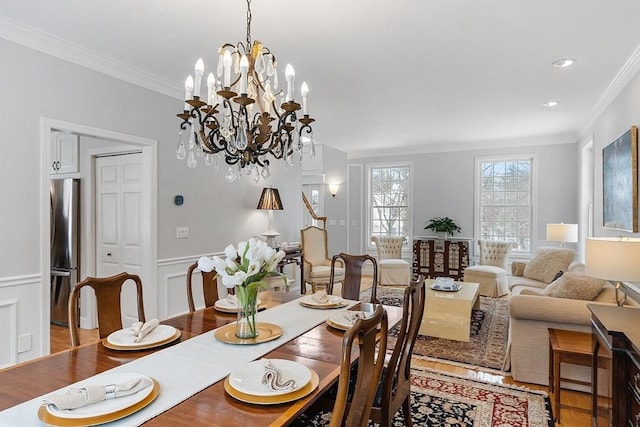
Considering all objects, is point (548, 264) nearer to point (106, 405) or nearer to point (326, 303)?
point (326, 303)

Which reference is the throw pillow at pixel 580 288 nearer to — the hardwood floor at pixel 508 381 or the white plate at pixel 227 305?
the hardwood floor at pixel 508 381

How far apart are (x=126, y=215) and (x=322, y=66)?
2.51 m

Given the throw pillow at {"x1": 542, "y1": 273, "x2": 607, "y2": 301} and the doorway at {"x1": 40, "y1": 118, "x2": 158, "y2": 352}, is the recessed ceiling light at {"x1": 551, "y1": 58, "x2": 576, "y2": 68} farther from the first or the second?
the doorway at {"x1": 40, "y1": 118, "x2": 158, "y2": 352}

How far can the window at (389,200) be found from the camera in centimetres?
768

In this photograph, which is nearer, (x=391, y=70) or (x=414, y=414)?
(x=414, y=414)

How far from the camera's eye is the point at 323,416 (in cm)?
247

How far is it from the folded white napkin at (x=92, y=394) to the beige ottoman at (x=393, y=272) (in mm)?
5672

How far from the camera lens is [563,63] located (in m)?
3.22

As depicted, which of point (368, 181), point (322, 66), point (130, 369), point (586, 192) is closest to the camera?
point (130, 369)

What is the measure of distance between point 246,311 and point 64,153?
3920mm

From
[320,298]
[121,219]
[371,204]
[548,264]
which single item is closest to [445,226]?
[371,204]

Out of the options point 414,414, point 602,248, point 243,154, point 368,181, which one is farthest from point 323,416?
point 368,181

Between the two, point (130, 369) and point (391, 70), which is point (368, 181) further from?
point (130, 369)

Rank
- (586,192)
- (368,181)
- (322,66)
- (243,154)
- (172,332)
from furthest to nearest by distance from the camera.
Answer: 1. (368,181)
2. (586,192)
3. (322,66)
4. (243,154)
5. (172,332)
